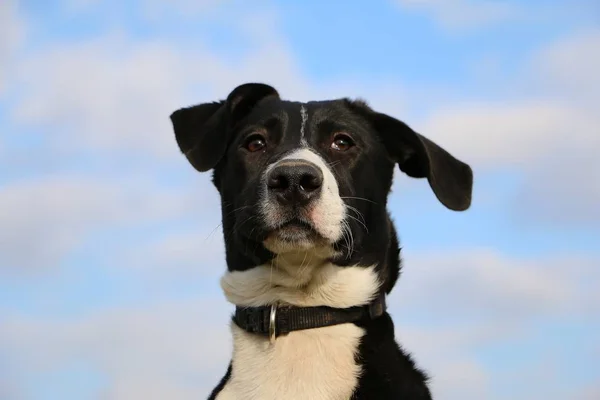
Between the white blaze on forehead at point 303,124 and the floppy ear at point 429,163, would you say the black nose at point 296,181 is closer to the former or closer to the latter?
the white blaze on forehead at point 303,124

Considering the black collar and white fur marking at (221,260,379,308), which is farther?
white fur marking at (221,260,379,308)

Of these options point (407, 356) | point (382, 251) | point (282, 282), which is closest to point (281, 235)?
point (282, 282)

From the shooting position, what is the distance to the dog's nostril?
5266 millimetres

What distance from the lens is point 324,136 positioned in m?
6.13

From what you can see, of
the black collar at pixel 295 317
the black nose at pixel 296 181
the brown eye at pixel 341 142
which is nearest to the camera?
the black nose at pixel 296 181

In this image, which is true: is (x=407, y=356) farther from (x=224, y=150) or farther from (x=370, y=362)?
(x=224, y=150)

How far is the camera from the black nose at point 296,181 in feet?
17.3

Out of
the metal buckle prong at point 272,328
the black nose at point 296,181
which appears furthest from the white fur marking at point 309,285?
the black nose at point 296,181

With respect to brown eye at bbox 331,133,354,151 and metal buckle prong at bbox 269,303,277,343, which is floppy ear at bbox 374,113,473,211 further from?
metal buckle prong at bbox 269,303,277,343

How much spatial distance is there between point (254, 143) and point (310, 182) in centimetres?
100

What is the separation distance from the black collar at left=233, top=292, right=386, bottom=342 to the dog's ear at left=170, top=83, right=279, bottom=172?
1.22 metres

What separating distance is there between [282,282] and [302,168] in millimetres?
892

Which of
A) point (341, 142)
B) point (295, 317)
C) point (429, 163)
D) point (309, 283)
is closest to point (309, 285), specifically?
point (309, 283)

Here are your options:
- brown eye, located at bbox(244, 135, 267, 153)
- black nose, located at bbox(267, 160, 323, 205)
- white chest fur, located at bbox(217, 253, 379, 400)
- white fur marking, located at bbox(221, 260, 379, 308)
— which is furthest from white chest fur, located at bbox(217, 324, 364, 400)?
brown eye, located at bbox(244, 135, 267, 153)
